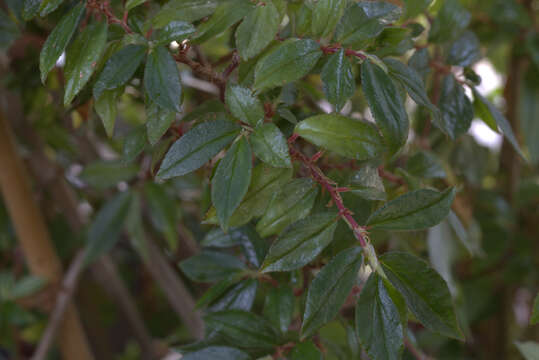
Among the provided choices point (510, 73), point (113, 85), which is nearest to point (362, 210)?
point (113, 85)

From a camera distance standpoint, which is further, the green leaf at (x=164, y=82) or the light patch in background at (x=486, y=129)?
the light patch in background at (x=486, y=129)

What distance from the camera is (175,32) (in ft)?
0.97

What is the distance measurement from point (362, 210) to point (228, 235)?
0.39 feet

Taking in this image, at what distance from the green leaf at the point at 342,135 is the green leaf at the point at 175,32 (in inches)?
3.2

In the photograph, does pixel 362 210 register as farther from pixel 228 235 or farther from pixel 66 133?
pixel 66 133

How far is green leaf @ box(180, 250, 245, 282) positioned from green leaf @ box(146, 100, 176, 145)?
0.13 metres

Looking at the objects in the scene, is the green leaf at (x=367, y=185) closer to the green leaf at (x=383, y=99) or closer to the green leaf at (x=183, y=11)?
the green leaf at (x=383, y=99)

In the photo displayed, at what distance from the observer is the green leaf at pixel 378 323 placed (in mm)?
273

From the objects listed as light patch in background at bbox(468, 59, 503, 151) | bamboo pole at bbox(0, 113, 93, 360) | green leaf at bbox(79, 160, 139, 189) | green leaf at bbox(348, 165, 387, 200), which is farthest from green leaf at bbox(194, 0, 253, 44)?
light patch in background at bbox(468, 59, 503, 151)

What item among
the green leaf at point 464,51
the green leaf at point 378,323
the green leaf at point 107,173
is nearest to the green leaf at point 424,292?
A: the green leaf at point 378,323

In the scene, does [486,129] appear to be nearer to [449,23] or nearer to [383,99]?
[449,23]

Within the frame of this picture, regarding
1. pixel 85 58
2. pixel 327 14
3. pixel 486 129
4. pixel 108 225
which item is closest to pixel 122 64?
pixel 85 58

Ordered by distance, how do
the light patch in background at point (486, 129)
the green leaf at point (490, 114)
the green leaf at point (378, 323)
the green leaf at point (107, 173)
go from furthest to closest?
the light patch in background at point (486, 129) → the green leaf at point (107, 173) → the green leaf at point (490, 114) → the green leaf at point (378, 323)

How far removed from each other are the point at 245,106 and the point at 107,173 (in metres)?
0.37
